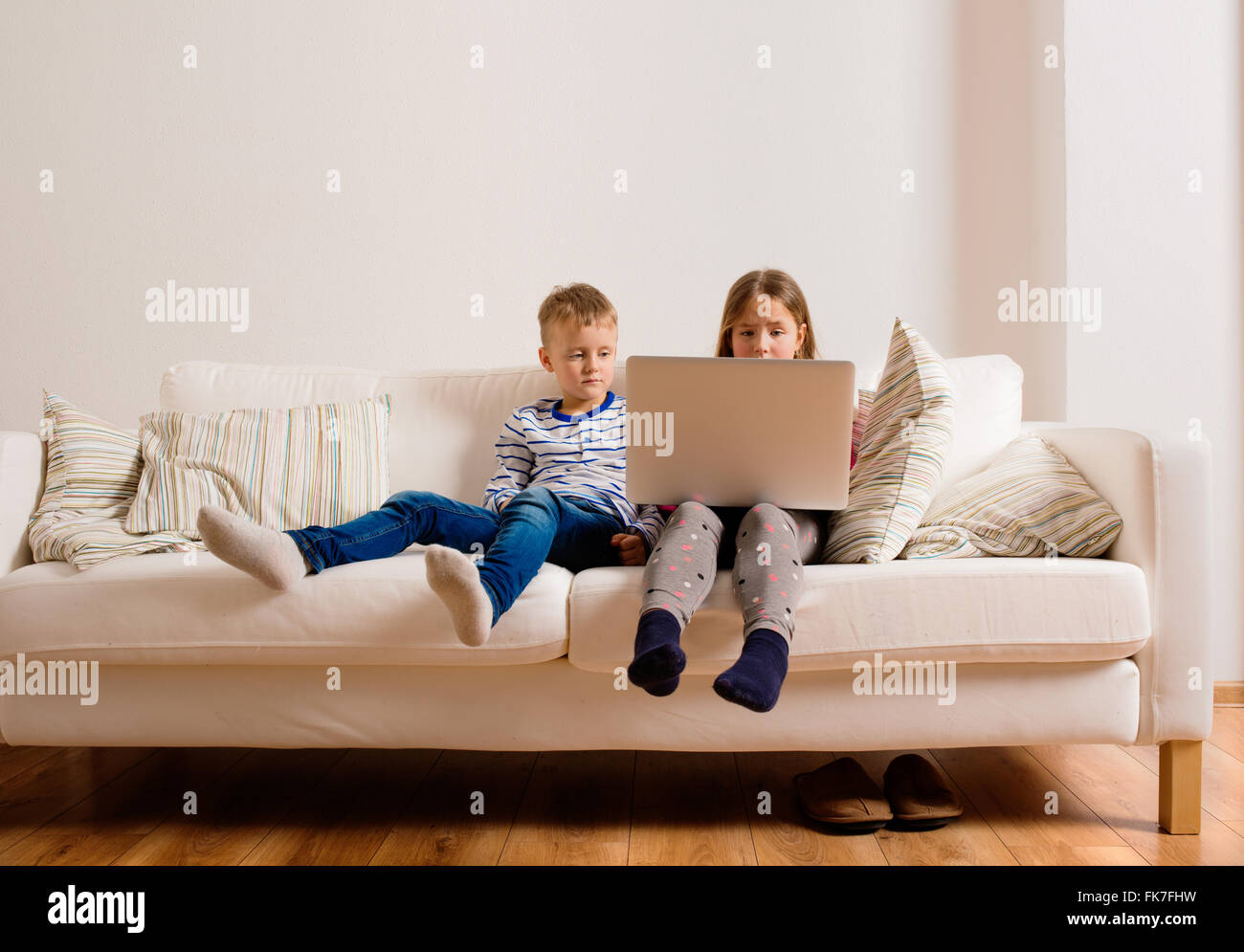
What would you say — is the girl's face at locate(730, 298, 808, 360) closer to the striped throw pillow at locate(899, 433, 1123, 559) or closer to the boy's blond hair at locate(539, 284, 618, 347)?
the boy's blond hair at locate(539, 284, 618, 347)

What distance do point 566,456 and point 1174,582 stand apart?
3.70ft

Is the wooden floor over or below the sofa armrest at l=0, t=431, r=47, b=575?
below

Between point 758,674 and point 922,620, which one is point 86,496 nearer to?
point 758,674

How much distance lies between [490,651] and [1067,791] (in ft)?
3.59

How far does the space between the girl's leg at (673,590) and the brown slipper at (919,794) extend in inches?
19.6

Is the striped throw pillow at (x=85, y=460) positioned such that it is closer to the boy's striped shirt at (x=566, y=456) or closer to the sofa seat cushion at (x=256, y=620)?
the sofa seat cushion at (x=256, y=620)

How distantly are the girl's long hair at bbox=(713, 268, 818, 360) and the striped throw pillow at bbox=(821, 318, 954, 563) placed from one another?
231mm

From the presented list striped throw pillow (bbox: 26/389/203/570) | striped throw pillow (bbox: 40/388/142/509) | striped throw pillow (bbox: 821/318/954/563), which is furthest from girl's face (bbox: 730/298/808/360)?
striped throw pillow (bbox: 40/388/142/509)

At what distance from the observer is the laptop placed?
1.52 m

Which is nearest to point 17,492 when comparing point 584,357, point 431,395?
point 431,395

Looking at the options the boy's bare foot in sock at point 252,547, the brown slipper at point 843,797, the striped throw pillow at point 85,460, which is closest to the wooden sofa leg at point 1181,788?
the brown slipper at point 843,797

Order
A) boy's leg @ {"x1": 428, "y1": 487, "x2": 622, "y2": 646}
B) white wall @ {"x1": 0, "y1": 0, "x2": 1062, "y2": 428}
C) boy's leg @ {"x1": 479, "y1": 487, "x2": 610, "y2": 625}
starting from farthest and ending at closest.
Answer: white wall @ {"x1": 0, "y1": 0, "x2": 1062, "y2": 428}, boy's leg @ {"x1": 479, "y1": 487, "x2": 610, "y2": 625}, boy's leg @ {"x1": 428, "y1": 487, "x2": 622, "y2": 646}

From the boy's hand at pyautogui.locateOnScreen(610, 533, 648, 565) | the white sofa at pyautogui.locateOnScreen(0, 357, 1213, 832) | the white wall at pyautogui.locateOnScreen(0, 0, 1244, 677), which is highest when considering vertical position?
the white wall at pyautogui.locateOnScreen(0, 0, 1244, 677)

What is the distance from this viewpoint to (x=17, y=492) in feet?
5.92
